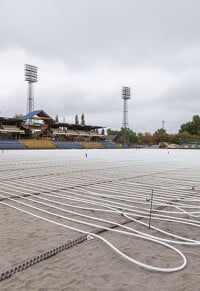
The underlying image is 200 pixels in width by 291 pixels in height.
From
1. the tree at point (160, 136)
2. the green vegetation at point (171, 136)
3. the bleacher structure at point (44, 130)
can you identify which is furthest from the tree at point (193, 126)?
the bleacher structure at point (44, 130)

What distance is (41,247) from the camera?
117 inches

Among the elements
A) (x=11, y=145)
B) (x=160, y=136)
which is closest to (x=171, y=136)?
(x=160, y=136)

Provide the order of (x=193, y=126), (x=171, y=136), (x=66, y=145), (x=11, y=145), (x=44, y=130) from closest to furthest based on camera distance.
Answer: (x=11, y=145) < (x=66, y=145) < (x=44, y=130) < (x=171, y=136) < (x=193, y=126)

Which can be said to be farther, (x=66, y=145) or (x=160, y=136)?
(x=160, y=136)

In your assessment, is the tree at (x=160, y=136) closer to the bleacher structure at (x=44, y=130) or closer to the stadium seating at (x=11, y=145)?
the bleacher structure at (x=44, y=130)

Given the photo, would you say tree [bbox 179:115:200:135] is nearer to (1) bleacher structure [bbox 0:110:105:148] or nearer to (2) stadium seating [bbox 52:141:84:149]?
(1) bleacher structure [bbox 0:110:105:148]

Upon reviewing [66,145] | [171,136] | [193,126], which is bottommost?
[66,145]

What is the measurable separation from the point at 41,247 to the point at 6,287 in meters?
0.79

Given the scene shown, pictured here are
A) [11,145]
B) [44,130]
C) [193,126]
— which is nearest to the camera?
[11,145]

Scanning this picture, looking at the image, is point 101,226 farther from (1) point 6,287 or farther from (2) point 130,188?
(2) point 130,188

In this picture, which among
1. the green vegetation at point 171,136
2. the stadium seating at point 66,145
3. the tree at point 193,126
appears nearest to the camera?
the stadium seating at point 66,145

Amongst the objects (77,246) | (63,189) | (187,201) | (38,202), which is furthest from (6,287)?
(63,189)

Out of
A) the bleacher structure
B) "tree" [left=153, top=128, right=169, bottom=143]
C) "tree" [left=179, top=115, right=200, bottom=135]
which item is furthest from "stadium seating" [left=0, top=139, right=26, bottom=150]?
"tree" [left=179, top=115, right=200, bottom=135]

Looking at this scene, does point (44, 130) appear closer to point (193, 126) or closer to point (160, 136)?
point (160, 136)
